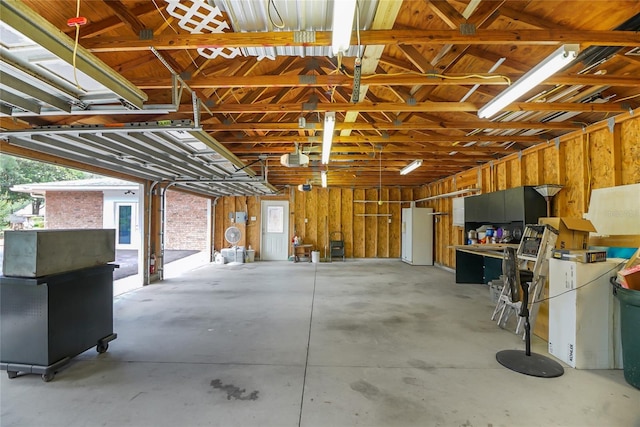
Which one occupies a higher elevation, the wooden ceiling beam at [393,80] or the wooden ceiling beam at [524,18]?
the wooden ceiling beam at [524,18]

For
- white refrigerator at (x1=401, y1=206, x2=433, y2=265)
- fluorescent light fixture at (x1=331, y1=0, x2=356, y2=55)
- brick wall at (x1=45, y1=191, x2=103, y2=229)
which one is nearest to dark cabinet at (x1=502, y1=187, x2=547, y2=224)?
fluorescent light fixture at (x1=331, y1=0, x2=356, y2=55)

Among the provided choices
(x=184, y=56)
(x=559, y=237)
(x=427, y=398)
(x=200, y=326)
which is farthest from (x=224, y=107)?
(x=559, y=237)

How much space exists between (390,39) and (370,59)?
35 cm

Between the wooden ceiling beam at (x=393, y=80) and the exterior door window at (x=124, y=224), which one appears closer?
the wooden ceiling beam at (x=393, y=80)

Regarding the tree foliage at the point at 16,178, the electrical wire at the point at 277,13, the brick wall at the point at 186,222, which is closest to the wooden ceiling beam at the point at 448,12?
the electrical wire at the point at 277,13

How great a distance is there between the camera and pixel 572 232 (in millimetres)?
3420

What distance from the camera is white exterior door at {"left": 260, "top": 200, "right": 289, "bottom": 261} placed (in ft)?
35.0

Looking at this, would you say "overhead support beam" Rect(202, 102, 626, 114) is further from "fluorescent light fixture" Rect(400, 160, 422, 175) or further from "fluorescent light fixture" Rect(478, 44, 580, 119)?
"fluorescent light fixture" Rect(400, 160, 422, 175)

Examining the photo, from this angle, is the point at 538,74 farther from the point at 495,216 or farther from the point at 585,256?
the point at 495,216

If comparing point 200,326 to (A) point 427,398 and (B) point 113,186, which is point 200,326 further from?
(B) point 113,186

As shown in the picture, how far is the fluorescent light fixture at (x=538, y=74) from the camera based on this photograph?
6.65 ft

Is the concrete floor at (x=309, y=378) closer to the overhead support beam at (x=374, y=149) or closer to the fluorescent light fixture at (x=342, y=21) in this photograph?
the fluorescent light fixture at (x=342, y=21)

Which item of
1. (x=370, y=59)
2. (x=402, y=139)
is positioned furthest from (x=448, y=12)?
(x=402, y=139)

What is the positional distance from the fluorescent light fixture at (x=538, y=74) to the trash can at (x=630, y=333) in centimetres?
190
